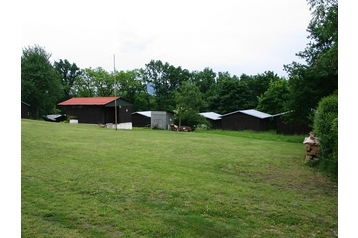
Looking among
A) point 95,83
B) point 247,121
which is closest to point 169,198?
point 247,121

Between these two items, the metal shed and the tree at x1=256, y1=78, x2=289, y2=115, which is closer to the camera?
the metal shed

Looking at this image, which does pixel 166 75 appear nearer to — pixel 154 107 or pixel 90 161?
pixel 154 107

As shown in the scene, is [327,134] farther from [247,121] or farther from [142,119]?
[142,119]

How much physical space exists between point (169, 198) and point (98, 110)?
77.2 ft

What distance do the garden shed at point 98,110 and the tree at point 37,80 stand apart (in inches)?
198

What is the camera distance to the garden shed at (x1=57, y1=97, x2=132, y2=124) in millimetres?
26578

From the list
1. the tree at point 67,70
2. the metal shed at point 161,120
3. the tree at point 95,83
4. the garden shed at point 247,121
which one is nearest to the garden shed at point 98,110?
the metal shed at point 161,120

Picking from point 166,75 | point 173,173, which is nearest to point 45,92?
point 166,75

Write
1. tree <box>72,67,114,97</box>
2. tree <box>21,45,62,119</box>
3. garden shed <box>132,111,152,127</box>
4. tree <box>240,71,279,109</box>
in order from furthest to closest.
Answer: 1. tree <box>240,71,279,109</box>
2. tree <box>72,67,114,97</box>
3. garden shed <box>132,111,152,127</box>
4. tree <box>21,45,62,119</box>

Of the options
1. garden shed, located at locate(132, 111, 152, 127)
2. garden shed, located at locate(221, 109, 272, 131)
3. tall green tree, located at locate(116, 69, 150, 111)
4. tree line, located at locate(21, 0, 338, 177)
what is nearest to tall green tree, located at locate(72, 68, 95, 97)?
tree line, located at locate(21, 0, 338, 177)

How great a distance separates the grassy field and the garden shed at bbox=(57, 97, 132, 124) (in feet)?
62.9

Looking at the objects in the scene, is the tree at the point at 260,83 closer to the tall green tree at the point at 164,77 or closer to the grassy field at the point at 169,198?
the tall green tree at the point at 164,77

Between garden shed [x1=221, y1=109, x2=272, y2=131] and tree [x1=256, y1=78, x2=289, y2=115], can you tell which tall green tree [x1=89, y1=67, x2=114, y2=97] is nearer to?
garden shed [x1=221, y1=109, x2=272, y2=131]

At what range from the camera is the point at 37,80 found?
30000mm
